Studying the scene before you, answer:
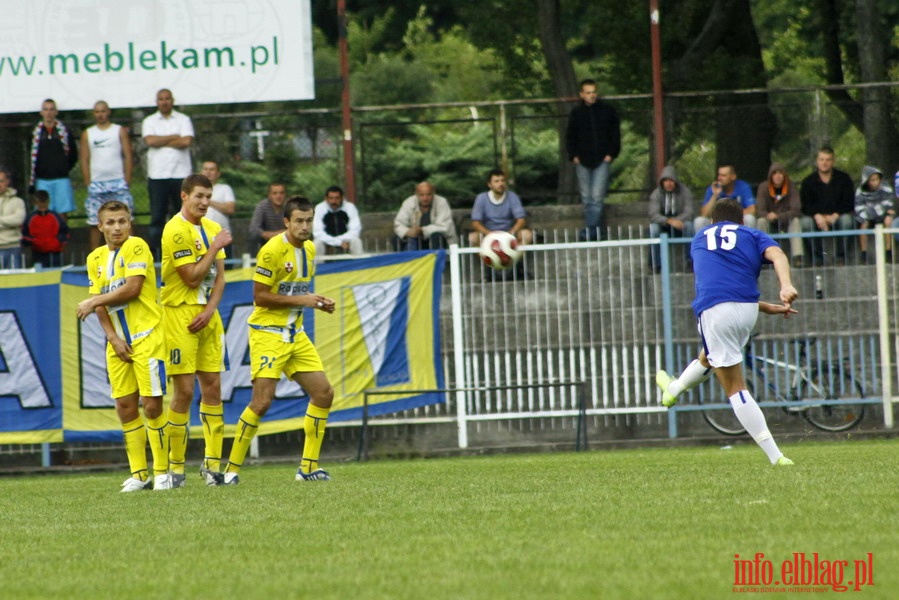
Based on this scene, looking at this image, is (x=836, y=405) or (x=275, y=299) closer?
(x=275, y=299)

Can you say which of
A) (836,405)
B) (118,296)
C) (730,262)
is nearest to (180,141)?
(118,296)

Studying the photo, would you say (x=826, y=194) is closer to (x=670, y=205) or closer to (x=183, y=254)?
(x=670, y=205)

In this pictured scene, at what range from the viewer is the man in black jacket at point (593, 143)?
1897 cm

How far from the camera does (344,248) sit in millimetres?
18156

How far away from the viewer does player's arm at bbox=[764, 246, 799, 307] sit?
33.4 ft

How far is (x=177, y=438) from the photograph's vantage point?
1155cm

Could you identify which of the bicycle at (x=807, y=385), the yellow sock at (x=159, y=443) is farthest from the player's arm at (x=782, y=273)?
the bicycle at (x=807, y=385)

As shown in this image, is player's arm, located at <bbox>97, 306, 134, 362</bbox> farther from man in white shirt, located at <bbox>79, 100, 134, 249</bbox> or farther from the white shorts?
man in white shirt, located at <bbox>79, 100, 134, 249</bbox>

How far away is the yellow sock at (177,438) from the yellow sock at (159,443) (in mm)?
91

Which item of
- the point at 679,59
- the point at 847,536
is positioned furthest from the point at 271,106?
the point at 847,536

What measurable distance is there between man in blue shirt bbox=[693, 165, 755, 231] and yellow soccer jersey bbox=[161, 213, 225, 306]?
8558mm

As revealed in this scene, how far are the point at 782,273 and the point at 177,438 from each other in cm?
496

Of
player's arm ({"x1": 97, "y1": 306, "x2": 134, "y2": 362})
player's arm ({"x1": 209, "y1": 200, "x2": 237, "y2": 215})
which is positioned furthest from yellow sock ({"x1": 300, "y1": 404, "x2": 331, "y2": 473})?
player's arm ({"x1": 209, "y1": 200, "x2": 237, "y2": 215})

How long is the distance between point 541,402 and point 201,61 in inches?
259
